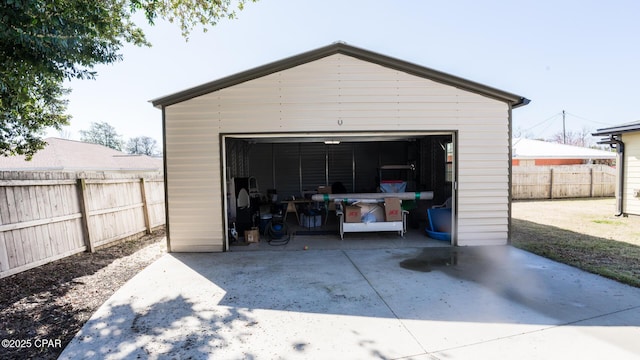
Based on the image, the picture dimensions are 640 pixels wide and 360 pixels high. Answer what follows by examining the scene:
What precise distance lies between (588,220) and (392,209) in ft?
20.0

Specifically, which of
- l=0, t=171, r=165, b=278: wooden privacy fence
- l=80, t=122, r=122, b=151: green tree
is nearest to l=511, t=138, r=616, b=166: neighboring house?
l=0, t=171, r=165, b=278: wooden privacy fence

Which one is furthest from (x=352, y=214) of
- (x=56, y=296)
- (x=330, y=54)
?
(x=56, y=296)

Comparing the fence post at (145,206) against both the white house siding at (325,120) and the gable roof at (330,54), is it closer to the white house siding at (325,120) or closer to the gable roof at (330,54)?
the white house siding at (325,120)

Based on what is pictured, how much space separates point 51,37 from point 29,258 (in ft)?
10.0

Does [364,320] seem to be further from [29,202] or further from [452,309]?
[29,202]

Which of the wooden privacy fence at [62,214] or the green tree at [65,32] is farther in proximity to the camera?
the wooden privacy fence at [62,214]

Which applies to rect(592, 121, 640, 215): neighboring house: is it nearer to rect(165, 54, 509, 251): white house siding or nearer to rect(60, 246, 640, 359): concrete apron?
rect(165, 54, 509, 251): white house siding

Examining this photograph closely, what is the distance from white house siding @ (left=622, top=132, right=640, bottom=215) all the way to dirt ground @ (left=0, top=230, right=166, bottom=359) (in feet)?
39.8

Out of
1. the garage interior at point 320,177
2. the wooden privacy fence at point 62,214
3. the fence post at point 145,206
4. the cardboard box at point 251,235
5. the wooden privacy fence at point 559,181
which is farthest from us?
the wooden privacy fence at point 559,181

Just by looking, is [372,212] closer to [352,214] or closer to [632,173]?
[352,214]

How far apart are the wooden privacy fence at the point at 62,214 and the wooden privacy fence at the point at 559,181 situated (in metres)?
14.7

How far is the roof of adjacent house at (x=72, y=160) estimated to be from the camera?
599 inches

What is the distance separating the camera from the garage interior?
6.44 m

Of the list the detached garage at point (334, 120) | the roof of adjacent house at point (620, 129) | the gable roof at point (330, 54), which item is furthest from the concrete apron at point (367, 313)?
the roof of adjacent house at point (620, 129)
